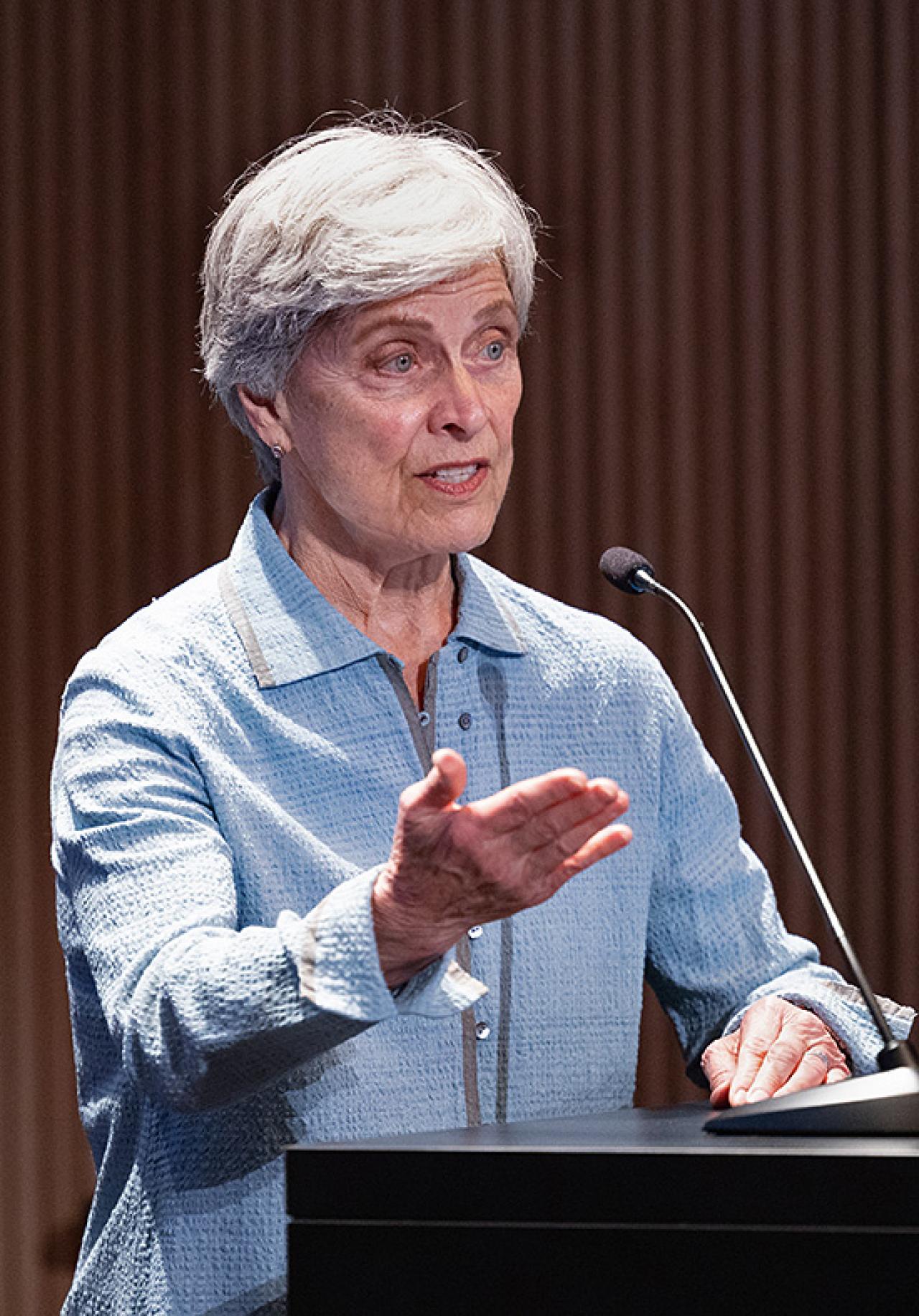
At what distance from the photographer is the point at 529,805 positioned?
1035 millimetres

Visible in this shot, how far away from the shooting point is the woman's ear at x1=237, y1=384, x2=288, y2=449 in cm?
182

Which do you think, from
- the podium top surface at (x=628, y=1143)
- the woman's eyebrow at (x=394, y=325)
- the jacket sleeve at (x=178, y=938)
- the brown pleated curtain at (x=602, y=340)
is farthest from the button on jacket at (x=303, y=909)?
the brown pleated curtain at (x=602, y=340)

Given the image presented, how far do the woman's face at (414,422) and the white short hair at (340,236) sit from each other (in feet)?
0.09

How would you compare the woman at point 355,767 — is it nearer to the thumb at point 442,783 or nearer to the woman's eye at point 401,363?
the woman's eye at point 401,363

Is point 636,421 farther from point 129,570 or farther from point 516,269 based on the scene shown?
point 516,269

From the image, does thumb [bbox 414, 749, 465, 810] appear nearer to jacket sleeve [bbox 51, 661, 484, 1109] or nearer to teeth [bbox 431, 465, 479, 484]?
jacket sleeve [bbox 51, 661, 484, 1109]

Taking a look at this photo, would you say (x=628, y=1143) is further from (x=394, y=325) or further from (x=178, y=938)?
(x=394, y=325)

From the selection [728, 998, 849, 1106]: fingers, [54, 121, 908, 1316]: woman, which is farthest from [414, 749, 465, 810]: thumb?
[728, 998, 849, 1106]: fingers

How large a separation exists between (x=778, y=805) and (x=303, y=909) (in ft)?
1.39

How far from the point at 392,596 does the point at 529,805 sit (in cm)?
76

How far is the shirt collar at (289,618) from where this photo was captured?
5.45ft

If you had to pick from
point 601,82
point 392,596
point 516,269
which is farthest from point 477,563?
point 601,82

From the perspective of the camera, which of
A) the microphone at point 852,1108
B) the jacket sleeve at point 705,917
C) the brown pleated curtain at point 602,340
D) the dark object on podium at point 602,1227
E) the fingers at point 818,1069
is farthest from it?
the brown pleated curtain at point 602,340

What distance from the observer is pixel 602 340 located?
3537 mm
